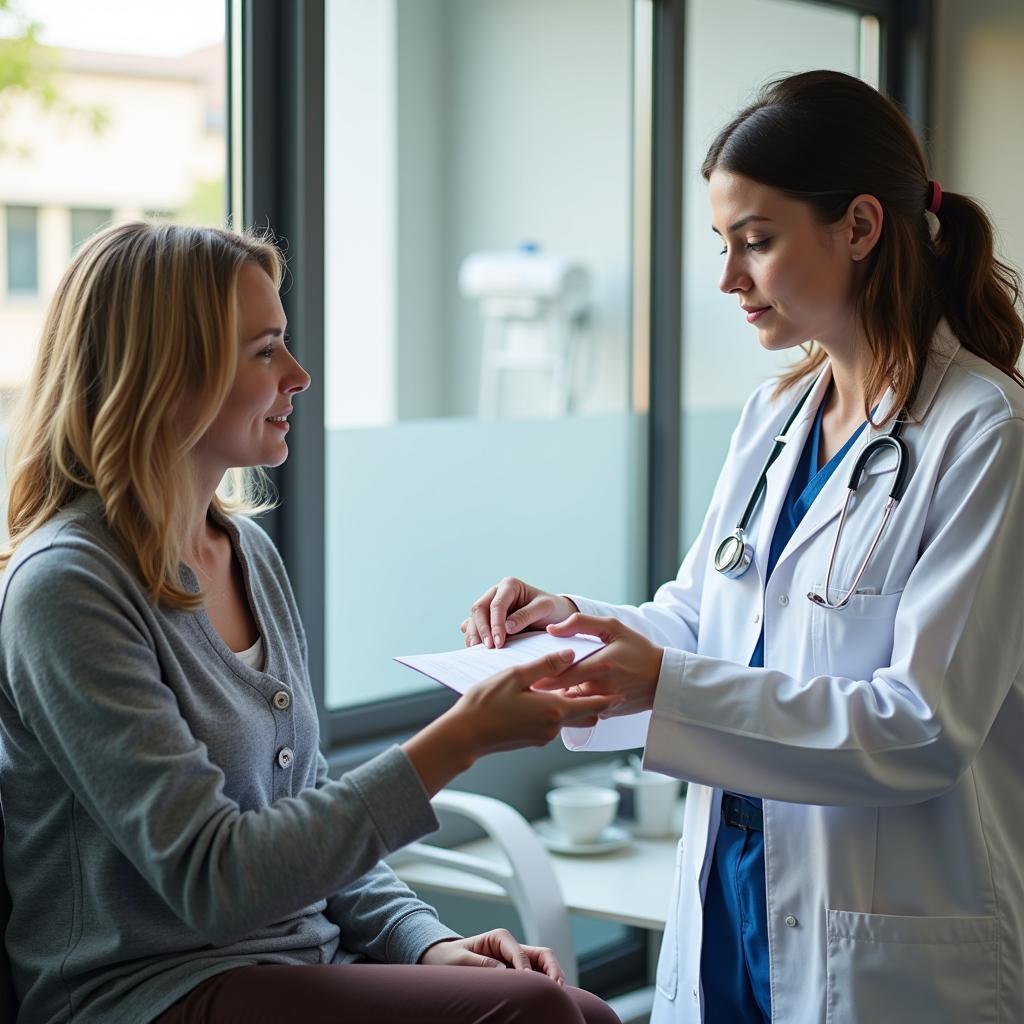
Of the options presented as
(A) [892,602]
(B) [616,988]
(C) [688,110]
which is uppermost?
(C) [688,110]

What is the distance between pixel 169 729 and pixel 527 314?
2678 millimetres

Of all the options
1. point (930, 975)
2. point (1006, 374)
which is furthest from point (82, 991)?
point (1006, 374)

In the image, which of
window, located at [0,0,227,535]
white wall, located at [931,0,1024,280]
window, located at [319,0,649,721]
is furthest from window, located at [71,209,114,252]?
white wall, located at [931,0,1024,280]

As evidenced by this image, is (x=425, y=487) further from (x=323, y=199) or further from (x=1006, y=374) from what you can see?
(x=1006, y=374)

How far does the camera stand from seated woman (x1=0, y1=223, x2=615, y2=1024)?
3.74 ft

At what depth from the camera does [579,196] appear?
352cm

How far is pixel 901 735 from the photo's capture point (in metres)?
1.37

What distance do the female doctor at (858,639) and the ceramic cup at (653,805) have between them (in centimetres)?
100

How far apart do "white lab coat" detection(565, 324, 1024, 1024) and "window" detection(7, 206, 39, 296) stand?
1.31 meters

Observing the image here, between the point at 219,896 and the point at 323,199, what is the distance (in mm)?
1393

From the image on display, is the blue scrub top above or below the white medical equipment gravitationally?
below

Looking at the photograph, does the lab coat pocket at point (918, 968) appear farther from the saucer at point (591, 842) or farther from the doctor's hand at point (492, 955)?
the saucer at point (591, 842)

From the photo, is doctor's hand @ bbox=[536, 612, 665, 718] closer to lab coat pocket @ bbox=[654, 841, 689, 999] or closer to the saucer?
lab coat pocket @ bbox=[654, 841, 689, 999]

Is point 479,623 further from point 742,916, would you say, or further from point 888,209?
point 888,209
